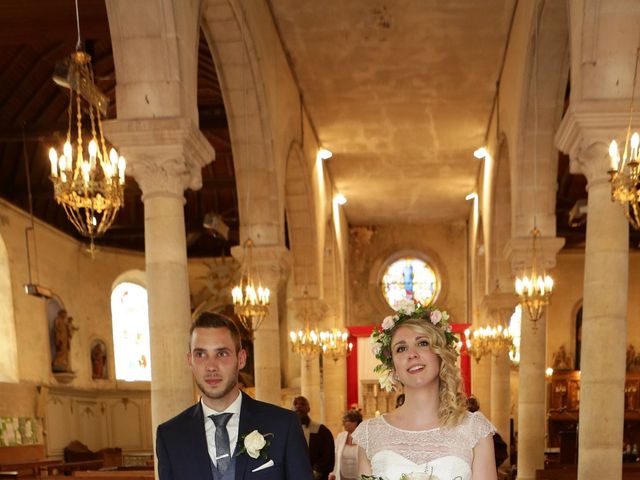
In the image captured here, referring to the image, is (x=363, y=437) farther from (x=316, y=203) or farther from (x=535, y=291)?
(x=316, y=203)

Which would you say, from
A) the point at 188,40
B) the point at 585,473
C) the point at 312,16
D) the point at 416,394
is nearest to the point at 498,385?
the point at 312,16

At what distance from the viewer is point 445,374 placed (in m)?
3.90

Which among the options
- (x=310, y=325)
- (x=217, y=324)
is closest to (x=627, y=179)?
(x=217, y=324)

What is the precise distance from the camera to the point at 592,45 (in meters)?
8.17

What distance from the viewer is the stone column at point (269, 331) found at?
1371 cm

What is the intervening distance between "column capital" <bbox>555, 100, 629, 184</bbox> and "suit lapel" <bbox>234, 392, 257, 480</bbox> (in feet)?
18.1

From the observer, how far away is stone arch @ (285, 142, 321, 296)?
1770cm

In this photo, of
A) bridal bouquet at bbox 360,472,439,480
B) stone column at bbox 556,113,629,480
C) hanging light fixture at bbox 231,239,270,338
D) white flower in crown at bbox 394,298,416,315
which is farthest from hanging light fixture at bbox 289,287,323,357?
bridal bouquet at bbox 360,472,439,480

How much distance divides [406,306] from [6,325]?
15199 mm

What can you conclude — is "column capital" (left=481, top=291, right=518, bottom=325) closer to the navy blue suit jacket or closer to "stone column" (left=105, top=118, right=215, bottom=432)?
"stone column" (left=105, top=118, right=215, bottom=432)

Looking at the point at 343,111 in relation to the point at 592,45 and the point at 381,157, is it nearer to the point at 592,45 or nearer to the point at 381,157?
the point at 381,157

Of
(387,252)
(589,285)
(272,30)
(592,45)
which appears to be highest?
(272,30)

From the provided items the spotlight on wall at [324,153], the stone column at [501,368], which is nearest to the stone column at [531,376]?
the stone column at [501,368]

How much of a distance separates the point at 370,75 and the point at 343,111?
2166 millimetres
